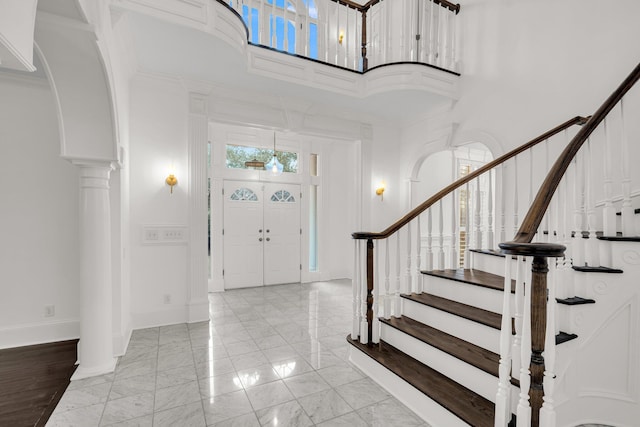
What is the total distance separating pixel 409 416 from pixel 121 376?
7.81 ft

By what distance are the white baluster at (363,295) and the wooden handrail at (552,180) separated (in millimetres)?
1443

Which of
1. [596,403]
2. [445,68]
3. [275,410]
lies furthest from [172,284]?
[445,68]

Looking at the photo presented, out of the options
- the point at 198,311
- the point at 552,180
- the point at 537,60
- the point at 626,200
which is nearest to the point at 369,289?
the point at 552,180

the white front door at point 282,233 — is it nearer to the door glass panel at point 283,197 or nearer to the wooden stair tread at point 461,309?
the door glass panel at point 283,197

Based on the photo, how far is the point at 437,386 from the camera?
2.08m

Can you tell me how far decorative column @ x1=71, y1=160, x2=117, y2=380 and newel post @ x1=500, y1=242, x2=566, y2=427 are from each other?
3095mm

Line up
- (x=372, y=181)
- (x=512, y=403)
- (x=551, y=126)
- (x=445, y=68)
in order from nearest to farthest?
(x=512, y=403), (x=551, y=126), (x=445, y=68), (x=372, y=181)

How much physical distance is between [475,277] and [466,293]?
9.4 inches

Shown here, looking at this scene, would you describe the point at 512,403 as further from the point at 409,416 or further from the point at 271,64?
the point at 271,64

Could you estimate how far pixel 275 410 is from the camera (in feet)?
7.03

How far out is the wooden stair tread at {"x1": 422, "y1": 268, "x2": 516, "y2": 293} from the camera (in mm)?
2484

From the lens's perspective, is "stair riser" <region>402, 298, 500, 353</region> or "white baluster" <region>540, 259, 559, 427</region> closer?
"white baluster" <region>540, 259, 559, 427</region>

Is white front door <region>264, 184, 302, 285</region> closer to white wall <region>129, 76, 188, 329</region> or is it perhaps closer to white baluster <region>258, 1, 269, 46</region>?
white wall <region>129, 76, 188, 329</region>

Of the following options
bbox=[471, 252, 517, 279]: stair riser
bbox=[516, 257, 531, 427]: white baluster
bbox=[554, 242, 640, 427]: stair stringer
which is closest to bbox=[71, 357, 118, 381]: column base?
bbox=[516, 257, 531, 427]: white baluster
